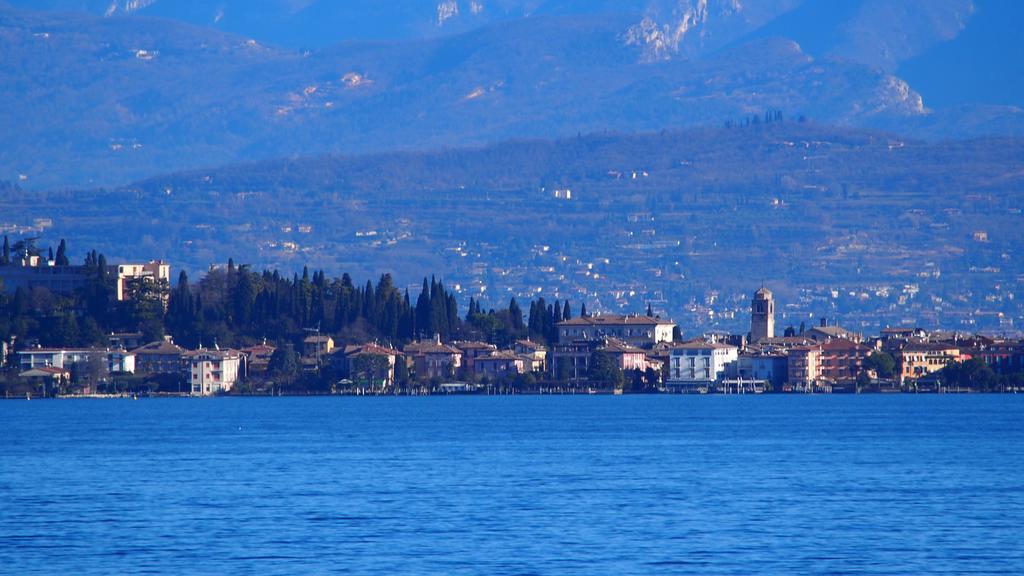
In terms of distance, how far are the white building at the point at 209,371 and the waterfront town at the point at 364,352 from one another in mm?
85

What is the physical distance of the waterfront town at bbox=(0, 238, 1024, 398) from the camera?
136750mm

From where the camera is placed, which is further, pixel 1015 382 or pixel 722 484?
pixel 1015 382

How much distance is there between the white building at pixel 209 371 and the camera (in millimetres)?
135375

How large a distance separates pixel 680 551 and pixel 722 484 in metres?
12.8

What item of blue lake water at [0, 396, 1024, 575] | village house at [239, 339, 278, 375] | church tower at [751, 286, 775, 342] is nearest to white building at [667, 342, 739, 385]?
village house at [239, 339, 278, 375]

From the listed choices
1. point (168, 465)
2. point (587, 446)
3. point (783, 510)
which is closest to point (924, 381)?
point (587, 446)

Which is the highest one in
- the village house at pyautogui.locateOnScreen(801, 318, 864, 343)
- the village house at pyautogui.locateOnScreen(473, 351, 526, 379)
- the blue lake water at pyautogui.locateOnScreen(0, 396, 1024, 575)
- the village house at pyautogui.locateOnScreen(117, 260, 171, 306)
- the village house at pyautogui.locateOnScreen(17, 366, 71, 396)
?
the village house at pyautogui.locateOnScreen(117, 260, 171, 306)

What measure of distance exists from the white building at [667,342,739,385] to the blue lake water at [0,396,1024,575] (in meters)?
56.0

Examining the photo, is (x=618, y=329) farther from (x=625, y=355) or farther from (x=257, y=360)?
(x=257, y=360)

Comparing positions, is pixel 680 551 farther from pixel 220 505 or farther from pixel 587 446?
pixel 587 446

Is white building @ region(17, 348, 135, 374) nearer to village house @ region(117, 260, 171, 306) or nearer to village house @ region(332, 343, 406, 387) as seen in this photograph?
village house @ region(117, 260, 171, 306)

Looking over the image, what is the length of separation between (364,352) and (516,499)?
88194 millimetres

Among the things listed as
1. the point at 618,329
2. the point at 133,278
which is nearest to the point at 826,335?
the point at 618,329

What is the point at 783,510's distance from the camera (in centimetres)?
4391
